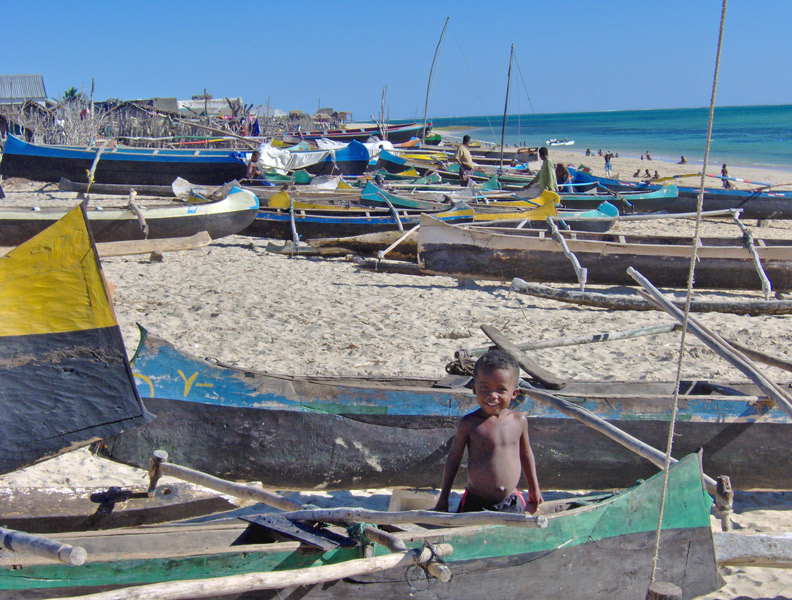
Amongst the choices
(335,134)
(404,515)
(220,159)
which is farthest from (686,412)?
(335,134)

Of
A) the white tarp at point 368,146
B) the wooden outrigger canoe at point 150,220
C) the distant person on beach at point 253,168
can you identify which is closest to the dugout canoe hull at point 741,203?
the wooden outrigger canoe at point 150,220

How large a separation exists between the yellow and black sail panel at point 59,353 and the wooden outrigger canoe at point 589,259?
205 inches

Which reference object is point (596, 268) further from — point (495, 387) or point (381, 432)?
point (495, 387)

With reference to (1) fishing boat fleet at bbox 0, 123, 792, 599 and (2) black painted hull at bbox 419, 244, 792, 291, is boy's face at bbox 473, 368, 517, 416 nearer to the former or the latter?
(1) fishing boat fleet at bbox 0, 123, 792, 599

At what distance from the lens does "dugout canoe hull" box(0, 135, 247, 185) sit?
52.4 feet

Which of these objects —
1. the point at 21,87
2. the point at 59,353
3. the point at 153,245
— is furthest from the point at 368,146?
the point at 59,353

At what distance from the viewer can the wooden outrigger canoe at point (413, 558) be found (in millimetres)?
2266

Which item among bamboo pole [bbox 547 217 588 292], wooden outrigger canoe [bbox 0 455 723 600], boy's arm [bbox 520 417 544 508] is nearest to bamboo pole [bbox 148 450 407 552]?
wooden outrigger canoe [bbox 0 455 723 600]

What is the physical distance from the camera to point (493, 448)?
283cm

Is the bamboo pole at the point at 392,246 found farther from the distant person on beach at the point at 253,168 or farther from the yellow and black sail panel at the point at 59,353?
the distant person on beach at the point at 253,168

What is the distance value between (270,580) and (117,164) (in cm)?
1603

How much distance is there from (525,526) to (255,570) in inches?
39.5

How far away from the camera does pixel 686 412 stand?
3.77m

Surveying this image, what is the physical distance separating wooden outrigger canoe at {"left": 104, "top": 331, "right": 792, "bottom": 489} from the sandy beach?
281 millimetres
